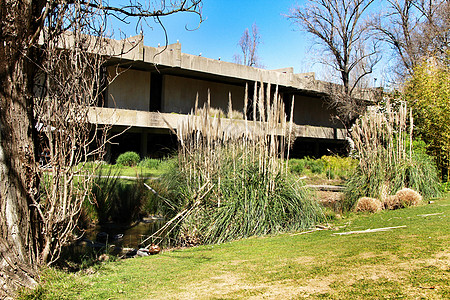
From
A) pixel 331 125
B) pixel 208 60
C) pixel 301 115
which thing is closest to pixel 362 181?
pixel 208 60

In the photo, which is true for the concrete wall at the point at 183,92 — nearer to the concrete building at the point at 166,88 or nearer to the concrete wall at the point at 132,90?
the concrete building at the point at 166,88

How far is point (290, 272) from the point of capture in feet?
16.2

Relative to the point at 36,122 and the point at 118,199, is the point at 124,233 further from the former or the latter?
the point at 36,122

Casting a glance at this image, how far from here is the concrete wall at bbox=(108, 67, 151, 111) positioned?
24547 millimetres

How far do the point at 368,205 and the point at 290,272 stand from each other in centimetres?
570

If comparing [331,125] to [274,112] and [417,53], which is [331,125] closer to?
[417,53]

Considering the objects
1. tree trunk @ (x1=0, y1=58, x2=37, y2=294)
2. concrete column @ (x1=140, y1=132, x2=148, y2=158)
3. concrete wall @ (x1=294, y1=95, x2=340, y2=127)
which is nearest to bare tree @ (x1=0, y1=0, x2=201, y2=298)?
tree trunk @ (x1=0, y1=58, x2=37, y2=294)

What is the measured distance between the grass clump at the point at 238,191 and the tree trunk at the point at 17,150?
3043 millimetres

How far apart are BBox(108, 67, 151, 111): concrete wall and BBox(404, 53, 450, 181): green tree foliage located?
47.8 ft

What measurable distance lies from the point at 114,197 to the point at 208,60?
14364 mm

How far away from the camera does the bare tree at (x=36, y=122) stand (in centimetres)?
468

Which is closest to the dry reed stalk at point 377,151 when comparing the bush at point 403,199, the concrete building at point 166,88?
the bush at point 403,199

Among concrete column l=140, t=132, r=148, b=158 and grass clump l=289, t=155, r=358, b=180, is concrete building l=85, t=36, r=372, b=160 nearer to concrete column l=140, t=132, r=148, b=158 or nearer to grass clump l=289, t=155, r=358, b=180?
concrete column l=140, t=132, r=148, b=158

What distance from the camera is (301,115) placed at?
35875 millimetres
